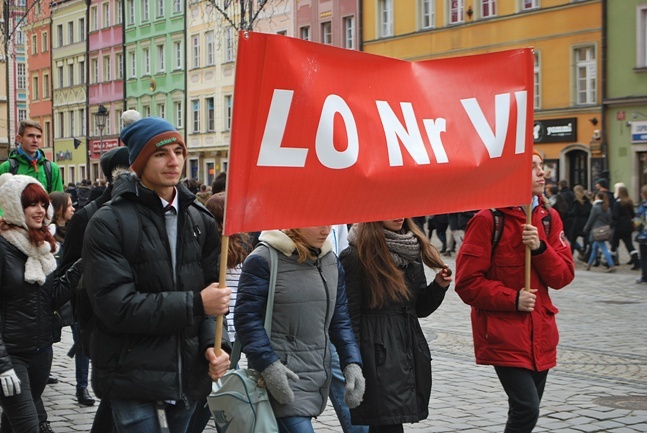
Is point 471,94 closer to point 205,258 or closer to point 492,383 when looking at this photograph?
point 205,258

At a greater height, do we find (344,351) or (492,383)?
(344,351)

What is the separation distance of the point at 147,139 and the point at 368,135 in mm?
1033

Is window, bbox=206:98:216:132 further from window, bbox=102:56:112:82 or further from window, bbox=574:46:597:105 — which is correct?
window, bbox=574:46:597:105

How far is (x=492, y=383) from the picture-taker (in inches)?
362

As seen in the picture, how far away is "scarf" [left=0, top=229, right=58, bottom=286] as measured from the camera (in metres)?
6.01

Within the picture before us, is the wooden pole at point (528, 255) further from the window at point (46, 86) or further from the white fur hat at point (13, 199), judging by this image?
the window at point (46, 86)

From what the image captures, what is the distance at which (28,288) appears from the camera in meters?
6.03

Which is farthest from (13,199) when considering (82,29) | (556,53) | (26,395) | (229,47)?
(82,29)

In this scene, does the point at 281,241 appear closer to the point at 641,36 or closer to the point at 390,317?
the point at 390,317

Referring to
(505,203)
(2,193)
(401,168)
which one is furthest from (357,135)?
(2,193)

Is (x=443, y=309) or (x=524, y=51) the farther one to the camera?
(x=443, y=309)

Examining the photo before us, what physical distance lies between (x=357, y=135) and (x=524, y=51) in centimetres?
139

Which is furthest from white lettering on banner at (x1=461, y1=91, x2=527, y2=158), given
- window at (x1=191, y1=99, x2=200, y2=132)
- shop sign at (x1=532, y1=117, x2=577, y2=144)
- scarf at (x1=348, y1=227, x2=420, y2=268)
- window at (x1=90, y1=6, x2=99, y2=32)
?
window at (x1=90, y1=6, x2=99, y2=32)

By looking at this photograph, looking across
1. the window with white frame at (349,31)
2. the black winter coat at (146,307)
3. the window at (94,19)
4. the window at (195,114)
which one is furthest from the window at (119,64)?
the black winter coat at (146,307)
